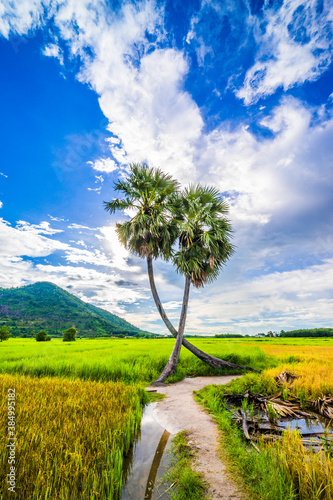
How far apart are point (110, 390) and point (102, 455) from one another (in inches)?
167

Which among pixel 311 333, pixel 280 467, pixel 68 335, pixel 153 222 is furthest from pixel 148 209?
pixel 311 333

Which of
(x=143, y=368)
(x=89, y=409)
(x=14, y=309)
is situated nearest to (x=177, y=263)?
(x=143, y=368)

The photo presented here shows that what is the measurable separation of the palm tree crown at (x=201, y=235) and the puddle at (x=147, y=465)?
9090 millimetres

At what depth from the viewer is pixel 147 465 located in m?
4.12

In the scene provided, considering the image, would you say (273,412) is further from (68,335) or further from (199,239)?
(68,335)

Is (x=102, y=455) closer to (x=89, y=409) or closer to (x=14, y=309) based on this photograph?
(x=89, y=409)

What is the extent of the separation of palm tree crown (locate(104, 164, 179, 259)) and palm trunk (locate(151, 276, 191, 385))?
2.74 m

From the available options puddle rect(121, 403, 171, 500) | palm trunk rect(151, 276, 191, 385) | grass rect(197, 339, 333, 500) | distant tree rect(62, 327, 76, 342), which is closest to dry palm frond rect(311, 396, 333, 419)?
grass rect(197, 339, 333, 500)

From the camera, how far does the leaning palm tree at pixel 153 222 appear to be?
1412 centimetres

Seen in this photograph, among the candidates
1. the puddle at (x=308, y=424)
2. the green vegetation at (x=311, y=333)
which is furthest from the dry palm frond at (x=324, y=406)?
the green vegetation at (x=311, y=333)

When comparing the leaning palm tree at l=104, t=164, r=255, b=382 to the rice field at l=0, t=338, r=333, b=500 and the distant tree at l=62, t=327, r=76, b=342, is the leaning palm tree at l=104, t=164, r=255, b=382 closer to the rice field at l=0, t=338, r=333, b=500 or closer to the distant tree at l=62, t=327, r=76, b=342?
the rice field at l=0, t=338, r=333, b=500

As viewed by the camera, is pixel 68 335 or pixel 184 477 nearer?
pixel 184 477

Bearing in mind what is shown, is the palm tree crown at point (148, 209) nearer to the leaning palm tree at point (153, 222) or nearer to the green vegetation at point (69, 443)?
the leaning palm tree at point (153, 222)

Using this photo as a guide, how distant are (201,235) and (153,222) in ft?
10.9
